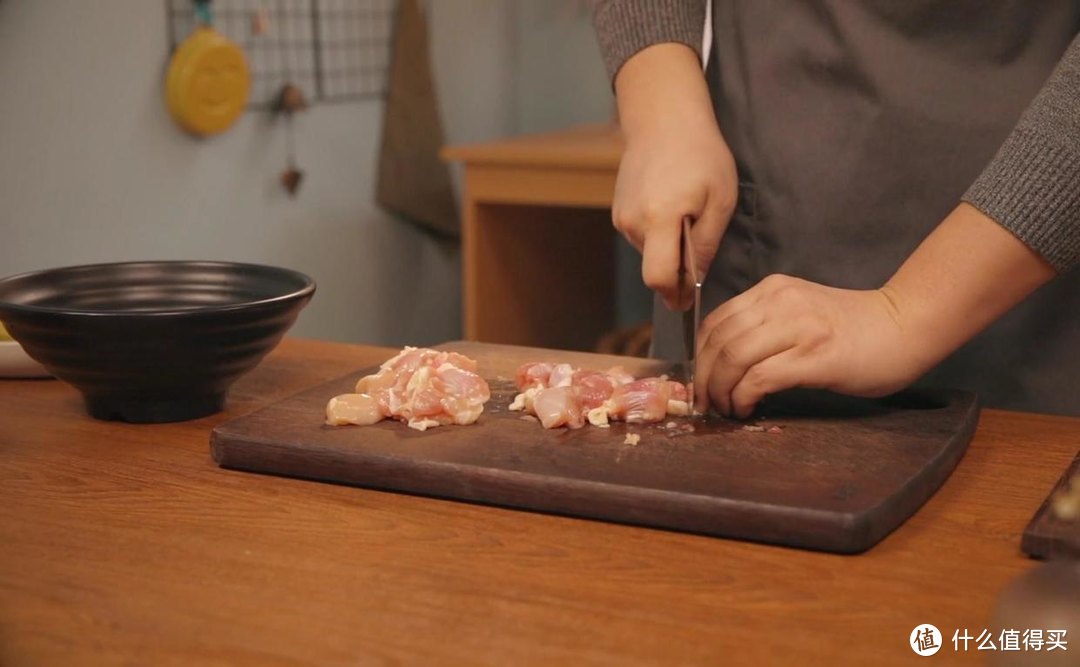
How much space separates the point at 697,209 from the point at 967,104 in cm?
32

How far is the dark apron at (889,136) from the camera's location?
1.27m

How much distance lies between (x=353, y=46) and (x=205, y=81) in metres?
0.55

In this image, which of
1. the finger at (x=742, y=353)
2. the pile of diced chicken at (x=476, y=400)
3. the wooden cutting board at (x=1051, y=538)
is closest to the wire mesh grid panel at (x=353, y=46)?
the pile of diced chicken at (x=476, y=400)

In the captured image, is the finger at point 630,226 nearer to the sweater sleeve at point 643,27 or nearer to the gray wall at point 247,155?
the sweater sleeve at point 643,27

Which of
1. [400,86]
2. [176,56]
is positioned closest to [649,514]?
[176,56]

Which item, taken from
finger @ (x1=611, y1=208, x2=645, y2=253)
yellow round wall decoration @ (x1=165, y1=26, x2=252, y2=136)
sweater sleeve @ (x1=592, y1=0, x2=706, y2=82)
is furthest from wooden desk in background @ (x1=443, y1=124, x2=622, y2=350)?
finger @ (x1=611, y1=208, x2=645, y2=253)

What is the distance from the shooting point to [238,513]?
94 cm

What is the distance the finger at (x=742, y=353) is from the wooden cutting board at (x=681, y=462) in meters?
0.03

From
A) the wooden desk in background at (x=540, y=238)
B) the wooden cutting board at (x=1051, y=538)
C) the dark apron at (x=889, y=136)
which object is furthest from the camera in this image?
the wooden desk in background at (x=540, y=238)

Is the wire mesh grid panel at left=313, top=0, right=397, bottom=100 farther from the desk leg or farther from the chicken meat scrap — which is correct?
the chicken meat scrap

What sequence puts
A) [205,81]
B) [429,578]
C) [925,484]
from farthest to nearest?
[205,81] < [925,484] < [429,578]

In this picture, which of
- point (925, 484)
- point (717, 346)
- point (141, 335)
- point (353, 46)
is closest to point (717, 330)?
point (717, 346)

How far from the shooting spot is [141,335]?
109cm

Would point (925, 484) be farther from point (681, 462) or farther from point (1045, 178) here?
point (1045, 178)
